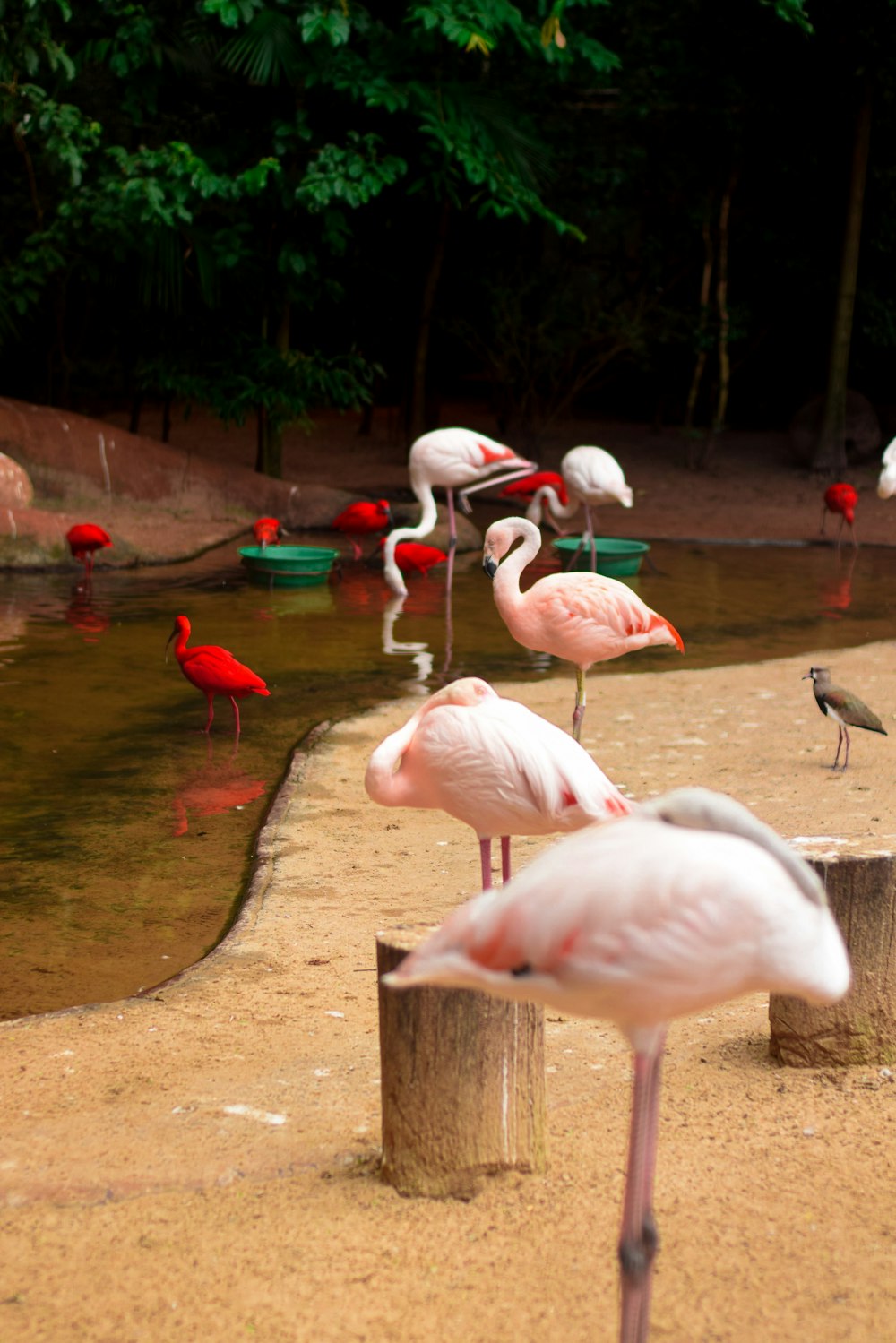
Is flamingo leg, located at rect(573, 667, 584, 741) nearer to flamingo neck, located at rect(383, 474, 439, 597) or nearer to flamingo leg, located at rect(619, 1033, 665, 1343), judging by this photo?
flamingo leg, located at rect(619, 1033, 665, 1343)

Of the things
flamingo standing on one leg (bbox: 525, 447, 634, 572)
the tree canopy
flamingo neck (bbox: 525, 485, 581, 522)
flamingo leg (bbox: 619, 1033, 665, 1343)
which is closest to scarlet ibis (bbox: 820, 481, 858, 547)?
flamingo neck (bbox: 525, 485, 581, 522)

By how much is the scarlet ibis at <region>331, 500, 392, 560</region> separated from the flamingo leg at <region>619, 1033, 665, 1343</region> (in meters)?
8.96

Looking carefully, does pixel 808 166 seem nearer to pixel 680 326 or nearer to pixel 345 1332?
pixel 680 326

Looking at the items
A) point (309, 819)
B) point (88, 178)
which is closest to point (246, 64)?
point (88, 178)

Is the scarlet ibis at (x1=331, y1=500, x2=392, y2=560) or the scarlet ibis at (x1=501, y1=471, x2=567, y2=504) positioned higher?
the scarlet ibis at (x1=501, y1=471, x2=567, y2=504)

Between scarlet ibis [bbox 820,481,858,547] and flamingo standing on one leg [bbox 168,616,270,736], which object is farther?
scarlet ibis [bbox 820,481,858,547]

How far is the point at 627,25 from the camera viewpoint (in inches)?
580

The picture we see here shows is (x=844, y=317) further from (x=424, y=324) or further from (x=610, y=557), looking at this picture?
(x=610, y=557)

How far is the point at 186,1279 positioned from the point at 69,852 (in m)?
2.54

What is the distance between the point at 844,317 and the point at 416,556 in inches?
280

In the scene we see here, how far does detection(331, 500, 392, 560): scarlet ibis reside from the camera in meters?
10.6

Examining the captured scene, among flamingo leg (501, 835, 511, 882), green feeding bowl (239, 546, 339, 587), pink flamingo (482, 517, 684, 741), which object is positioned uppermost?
pink flamingo (482, 517, 684, 741)

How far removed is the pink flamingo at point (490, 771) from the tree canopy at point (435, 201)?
6.74 meters

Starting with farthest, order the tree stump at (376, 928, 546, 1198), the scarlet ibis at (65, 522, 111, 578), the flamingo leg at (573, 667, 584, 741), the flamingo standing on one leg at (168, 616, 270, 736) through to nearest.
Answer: the scarlet ibis at (65, 522, 111, 578) → the flamingo standing on one leg at (168, 616, 270, 736) → the flamingo leg at (573, 667, 584, 741) → the tree stump at (376, 928, 546, 1198)
